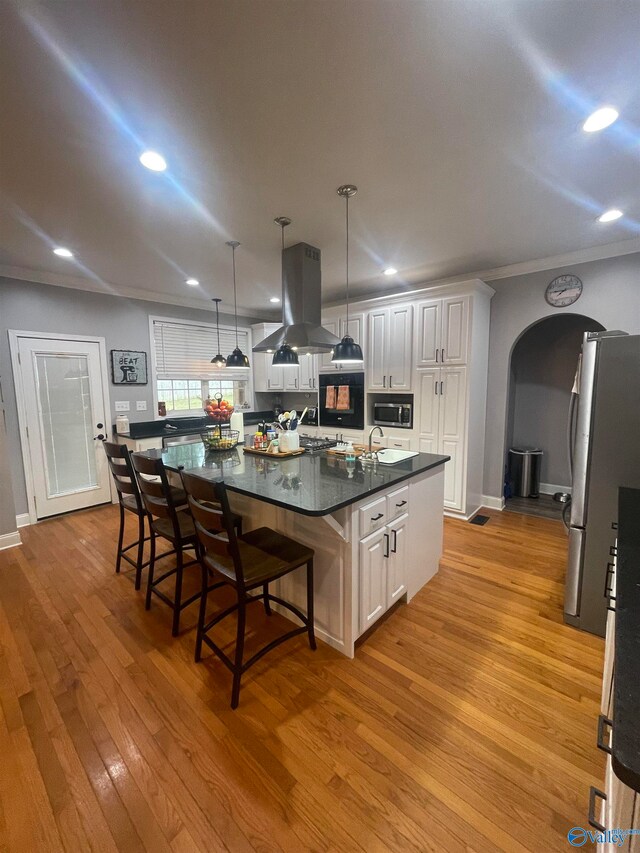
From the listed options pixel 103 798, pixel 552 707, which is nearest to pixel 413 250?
pixel 552 707

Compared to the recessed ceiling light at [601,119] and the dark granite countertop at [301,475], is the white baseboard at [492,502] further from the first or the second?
the recessed ceiling light at [601,119]

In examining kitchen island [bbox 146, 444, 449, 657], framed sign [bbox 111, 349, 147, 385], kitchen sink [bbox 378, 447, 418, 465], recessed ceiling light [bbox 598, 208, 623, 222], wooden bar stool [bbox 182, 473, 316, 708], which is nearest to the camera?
wooden bar stool [bbox 182, 473, 316, 708]

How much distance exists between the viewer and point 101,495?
442cm

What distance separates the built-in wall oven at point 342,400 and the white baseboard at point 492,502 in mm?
1751

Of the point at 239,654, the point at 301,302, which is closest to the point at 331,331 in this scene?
the point at 301,302

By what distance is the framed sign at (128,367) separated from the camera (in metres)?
4.40

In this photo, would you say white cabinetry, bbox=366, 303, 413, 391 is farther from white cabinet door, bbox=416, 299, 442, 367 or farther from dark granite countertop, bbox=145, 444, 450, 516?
dark granite countertop, bbox=145, 444, 450, 516

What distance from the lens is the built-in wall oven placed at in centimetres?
462

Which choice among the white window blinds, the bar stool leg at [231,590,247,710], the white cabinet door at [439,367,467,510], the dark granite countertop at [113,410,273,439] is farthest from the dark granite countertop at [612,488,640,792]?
the white window blinds

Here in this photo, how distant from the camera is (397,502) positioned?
7.04ft

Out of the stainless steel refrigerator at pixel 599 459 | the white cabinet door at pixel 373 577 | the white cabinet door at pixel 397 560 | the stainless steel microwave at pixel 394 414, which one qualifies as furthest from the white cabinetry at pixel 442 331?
the white cabinet door at pixel 373 577

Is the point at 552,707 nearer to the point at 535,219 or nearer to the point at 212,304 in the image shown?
the point at 535,219

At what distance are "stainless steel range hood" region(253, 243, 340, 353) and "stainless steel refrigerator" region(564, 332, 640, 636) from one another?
1722 mm

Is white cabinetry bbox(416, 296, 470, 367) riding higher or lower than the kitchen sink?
higher
